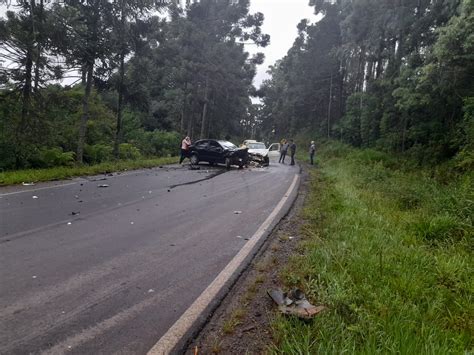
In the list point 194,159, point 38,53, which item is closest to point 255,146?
point 194,159

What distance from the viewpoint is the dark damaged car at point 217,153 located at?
763 inches

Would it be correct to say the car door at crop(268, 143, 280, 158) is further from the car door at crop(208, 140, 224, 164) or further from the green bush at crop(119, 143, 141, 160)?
the green bush at crop(119, 143, 141, 160)

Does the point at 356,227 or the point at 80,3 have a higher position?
the point at 80,3

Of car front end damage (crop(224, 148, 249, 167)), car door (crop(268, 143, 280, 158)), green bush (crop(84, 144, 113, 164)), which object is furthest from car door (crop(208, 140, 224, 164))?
car door (crop(268, 143, 280, 158))

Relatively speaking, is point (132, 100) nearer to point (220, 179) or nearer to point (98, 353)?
point (220, 179)

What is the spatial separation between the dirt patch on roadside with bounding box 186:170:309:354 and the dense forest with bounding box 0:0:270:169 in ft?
41.7

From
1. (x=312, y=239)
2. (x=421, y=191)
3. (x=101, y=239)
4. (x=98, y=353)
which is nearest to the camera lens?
(x=98, y=353)

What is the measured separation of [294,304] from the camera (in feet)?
11.9

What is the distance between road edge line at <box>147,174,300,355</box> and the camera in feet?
9.70

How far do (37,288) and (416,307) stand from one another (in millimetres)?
3932

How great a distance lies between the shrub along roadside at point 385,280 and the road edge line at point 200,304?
0.73 m

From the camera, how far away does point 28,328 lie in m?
3.04

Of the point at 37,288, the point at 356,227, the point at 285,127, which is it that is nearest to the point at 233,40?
the point at 356,227

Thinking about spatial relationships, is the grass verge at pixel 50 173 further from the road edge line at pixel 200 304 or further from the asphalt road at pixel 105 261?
the road edge line at pixel 200 304
